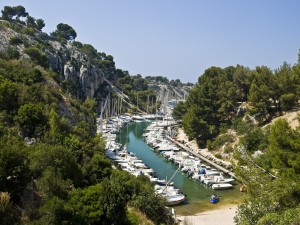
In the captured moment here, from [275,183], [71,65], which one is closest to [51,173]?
[275,183]

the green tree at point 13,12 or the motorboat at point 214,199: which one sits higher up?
the green tree at point 13,12

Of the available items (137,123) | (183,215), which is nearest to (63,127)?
(183,215)

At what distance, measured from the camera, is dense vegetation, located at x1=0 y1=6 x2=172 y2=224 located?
688 inches

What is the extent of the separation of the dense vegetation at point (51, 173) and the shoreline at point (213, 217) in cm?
354

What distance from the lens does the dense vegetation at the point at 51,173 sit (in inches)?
688

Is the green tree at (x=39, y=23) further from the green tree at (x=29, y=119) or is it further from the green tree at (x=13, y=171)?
the green tree at (x=13, y=171)

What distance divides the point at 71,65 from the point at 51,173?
74396mm

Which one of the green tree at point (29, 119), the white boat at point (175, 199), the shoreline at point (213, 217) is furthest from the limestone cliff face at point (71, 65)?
the shoreline at point (213, 217)

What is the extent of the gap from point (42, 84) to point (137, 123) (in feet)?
183

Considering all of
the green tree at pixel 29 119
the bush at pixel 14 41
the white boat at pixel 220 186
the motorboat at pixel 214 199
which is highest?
the bush at pixel 14 41

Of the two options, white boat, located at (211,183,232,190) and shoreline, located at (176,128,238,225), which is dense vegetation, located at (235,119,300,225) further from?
white boat, located at (211,183,232,190)

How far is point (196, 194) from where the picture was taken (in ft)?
121

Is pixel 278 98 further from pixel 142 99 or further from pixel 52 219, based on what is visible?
pixel 142 99

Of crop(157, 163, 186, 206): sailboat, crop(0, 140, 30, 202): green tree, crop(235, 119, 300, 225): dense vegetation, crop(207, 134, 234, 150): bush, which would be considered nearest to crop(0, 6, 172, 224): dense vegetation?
crop(0, 140, 30, 202): green tree
